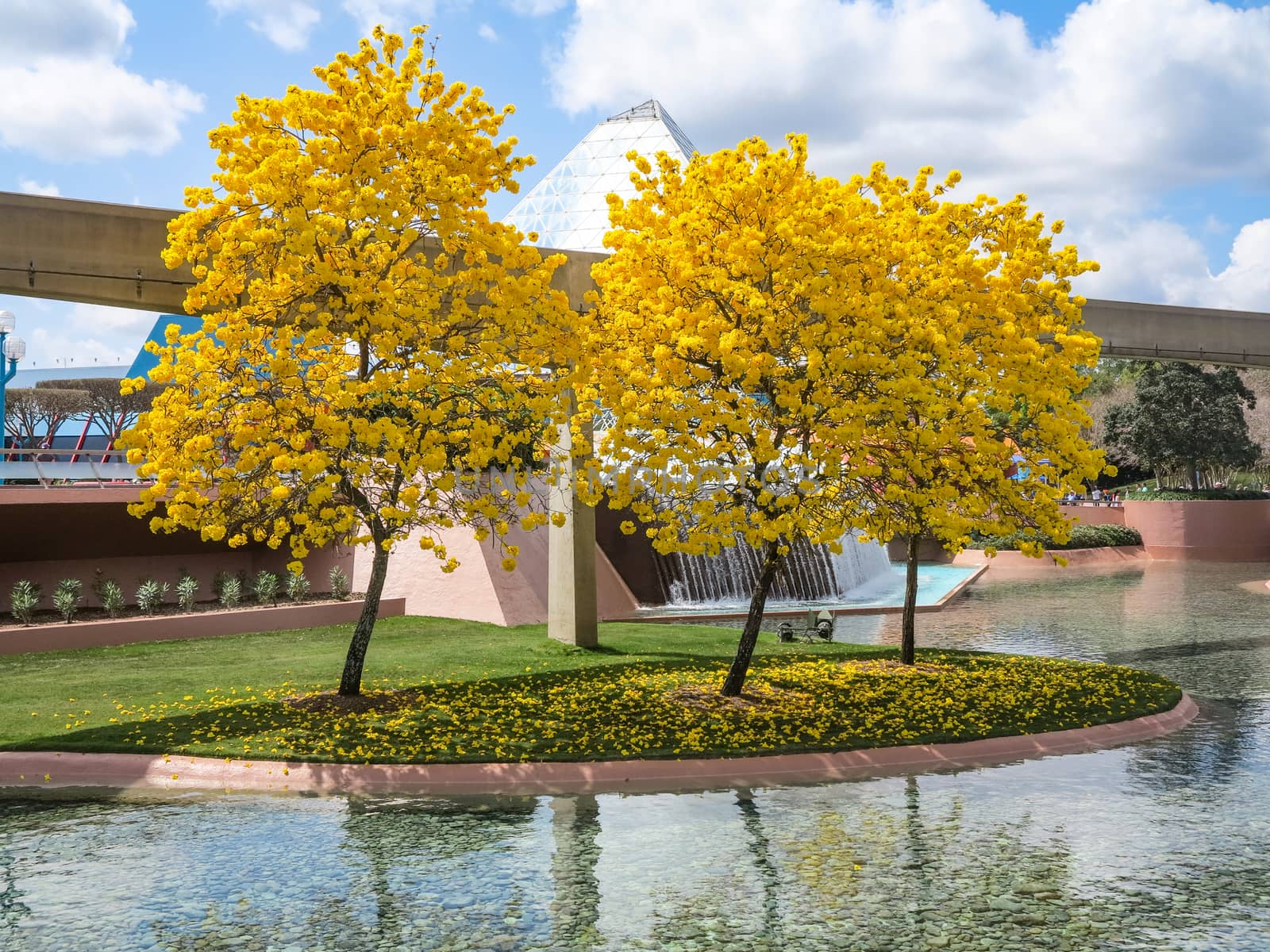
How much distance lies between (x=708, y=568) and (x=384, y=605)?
11.1 m

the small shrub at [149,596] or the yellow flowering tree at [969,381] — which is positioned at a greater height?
the yellow flowering tree at [969,381]

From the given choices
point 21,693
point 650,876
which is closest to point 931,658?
point 650,876

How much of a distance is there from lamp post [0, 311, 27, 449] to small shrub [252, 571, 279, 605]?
11.2m

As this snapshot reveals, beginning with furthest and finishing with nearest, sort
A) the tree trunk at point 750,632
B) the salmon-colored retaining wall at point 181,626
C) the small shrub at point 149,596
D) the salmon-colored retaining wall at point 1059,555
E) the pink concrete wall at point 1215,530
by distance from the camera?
the pink concrete wall at point 1215,530
the salmon-colored retaining wall at point 1059,555
the small shrub at point 149,596
the salmon-colored retaining wall at point 181,626
the tree trunk at point 750,632

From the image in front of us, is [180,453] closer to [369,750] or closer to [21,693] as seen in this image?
[369,750]

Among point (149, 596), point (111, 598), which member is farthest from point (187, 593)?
point (111, 598)

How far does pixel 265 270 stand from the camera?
14703 millimetres

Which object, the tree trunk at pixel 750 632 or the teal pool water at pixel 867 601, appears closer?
the tree trunk at pixel 750 632

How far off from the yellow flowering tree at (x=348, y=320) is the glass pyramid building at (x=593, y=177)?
72.6 m

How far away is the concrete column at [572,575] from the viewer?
2180 cm

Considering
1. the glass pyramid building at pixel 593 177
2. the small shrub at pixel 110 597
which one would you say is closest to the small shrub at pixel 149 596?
the small shrub at pixel 110 597

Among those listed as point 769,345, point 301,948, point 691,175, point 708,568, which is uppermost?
point 691,175

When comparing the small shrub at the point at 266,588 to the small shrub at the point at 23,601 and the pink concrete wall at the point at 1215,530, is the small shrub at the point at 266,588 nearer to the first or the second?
the small shrub at the point at 23,601

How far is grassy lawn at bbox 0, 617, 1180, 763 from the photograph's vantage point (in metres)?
13.4
